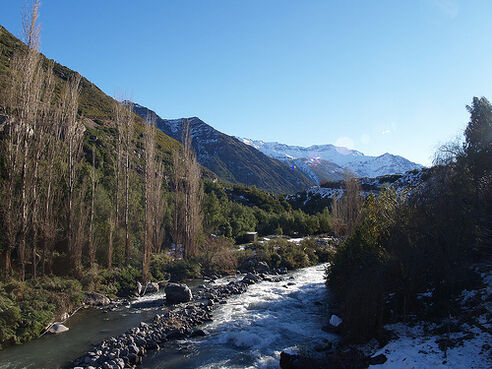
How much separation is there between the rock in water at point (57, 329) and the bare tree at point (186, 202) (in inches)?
581

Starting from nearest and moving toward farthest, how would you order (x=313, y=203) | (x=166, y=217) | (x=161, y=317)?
(x=161, y=317) < (x=166, y=217) < (x=313, y=203)

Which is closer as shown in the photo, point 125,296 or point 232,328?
point 232,328

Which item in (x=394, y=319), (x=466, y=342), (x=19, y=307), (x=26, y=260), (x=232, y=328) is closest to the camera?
(x=466, y=342)

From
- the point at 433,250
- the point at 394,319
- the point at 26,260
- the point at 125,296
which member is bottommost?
the point at 125,296

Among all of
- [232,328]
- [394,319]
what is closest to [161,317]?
Result: [232,328]

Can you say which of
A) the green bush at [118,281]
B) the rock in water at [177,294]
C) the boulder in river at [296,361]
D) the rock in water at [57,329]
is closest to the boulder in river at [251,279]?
the rock in water at [177,294]

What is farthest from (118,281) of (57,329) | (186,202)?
(186,202)

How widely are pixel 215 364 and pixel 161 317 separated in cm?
510

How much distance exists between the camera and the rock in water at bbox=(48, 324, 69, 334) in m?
12.3

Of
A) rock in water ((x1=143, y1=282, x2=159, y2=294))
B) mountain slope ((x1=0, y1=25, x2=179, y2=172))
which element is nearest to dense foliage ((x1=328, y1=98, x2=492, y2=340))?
rock in water ((x1=143, y1=282, x2=159, y2=294))

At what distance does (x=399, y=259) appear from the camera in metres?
10.9

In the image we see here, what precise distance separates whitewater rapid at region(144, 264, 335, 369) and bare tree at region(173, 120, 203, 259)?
374 inches

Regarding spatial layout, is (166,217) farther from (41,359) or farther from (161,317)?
(41,359)

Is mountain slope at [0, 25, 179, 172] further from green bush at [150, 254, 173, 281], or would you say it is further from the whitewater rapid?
the whitewater rapid
